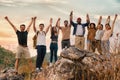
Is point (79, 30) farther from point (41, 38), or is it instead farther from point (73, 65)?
point (73, 65)

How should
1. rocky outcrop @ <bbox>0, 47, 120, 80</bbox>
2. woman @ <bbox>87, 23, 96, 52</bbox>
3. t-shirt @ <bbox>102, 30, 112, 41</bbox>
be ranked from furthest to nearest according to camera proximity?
woman @ <bbox>87, 23, 96, 52</bbox> → t-shirt @ <bbox>102, 30, 112, 41</bbox> → rocky outcrop @ <bbox>0, 47, 120, 80</bbox>

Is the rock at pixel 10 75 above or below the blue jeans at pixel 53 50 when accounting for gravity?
below

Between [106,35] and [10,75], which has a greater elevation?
[106,35]

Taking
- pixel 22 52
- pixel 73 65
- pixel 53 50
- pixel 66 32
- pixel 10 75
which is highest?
pixel 66 32

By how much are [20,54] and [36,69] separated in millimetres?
1056

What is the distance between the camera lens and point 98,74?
13.1 m

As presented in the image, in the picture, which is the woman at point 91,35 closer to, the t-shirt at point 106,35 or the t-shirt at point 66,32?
the t-shirt at point 106,35

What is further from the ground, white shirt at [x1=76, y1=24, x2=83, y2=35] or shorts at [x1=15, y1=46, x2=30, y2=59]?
white shirt at [x1=76, y1=24, x2=83, y2=35]

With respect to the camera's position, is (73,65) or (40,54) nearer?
(73,65)

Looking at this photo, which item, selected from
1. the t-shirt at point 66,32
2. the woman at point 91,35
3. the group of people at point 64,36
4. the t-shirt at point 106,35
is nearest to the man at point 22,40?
the group of people at point 64,36

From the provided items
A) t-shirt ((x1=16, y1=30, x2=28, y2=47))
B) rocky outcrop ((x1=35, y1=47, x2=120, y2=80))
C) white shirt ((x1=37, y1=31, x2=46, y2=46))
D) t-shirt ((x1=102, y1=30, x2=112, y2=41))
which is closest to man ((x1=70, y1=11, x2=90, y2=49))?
t-shirt ((x1=102, y1=30, x2=112, y2=41))

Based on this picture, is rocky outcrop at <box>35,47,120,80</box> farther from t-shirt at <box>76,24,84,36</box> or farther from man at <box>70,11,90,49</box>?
t-shirt at <box>76,24,84,36</box>

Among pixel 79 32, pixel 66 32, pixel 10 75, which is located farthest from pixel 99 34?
pixel 10 75

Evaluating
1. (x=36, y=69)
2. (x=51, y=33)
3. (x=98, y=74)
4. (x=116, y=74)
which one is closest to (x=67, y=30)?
(x=51, y=33)
